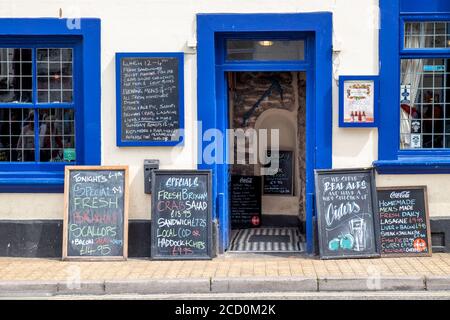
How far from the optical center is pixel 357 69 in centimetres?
1013

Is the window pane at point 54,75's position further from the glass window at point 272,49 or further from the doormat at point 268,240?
the doormat at point 268,240

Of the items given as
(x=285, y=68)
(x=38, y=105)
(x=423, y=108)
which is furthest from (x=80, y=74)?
(x=423, y=108)

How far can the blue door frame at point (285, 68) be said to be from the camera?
33.3 feet

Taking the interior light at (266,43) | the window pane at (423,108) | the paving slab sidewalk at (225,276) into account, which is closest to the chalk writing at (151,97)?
the interior light at (266,43)

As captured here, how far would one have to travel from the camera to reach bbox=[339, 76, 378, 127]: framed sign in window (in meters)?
10.1

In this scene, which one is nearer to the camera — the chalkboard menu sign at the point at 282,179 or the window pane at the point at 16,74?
the window pane at the point at 16,74

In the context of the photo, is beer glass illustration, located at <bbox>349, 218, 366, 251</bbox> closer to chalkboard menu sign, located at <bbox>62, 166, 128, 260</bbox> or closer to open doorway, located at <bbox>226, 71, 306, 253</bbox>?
chalkboard menu sign, located at <bbox>62, 166, 128, 260</bbox>

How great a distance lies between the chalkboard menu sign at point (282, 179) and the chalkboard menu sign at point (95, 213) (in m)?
4.01

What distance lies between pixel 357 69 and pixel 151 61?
102 inches

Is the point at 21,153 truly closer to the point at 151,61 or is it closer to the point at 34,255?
the point at 34,255

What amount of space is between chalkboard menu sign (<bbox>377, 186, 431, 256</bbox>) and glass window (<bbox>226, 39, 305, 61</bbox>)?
6.83 ft

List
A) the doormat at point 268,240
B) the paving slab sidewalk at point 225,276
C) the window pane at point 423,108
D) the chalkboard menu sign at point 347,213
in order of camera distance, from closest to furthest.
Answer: the paving slab sidewalk at point 225,276, the chalkboard menu sign at point 347,213, the window pane at point 423,108, the doormat at point 268,240

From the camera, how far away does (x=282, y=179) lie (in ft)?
44.5

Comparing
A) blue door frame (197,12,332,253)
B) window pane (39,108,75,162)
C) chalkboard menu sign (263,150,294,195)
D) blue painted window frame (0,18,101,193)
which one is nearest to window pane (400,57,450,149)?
blue door frame (197,12,332,253)
